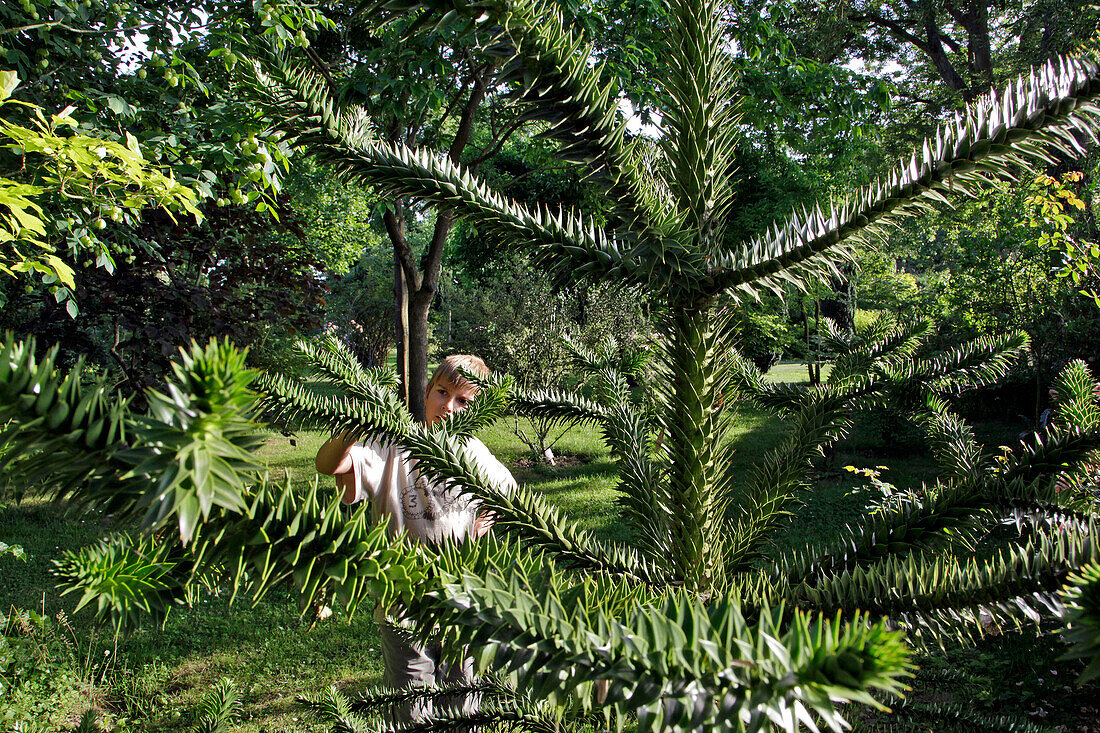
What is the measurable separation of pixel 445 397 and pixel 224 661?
3.81 metres

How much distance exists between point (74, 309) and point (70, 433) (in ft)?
10.8

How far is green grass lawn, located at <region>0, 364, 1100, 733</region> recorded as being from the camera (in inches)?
126

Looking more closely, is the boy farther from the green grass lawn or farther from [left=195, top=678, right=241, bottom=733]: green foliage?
[left=195, top=678, right=241, bottom=733]: green foliage

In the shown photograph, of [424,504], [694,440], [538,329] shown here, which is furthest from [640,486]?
[538,329]

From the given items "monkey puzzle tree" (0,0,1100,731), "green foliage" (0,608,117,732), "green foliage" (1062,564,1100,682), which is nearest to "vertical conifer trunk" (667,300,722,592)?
"monkey puzzle tree" (0,0,1100,731)

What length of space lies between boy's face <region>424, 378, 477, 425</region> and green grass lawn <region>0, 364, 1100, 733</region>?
916mm

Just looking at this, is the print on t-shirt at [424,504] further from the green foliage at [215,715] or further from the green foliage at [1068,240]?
the green foliage at [1068,240]

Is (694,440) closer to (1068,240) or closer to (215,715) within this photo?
(215,715)

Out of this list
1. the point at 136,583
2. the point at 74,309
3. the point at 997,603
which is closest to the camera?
the point at 136,583

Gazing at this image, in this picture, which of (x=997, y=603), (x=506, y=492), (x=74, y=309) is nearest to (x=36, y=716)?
(x=74, y=309)

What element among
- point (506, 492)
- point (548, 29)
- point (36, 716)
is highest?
point (548, 29)

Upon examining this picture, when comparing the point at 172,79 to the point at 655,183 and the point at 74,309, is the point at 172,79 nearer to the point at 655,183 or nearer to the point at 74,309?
the point at 74,309

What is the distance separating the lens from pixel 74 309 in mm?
3184

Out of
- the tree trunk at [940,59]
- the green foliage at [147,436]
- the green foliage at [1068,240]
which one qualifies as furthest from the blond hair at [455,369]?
the tree trunk at [940,59]
